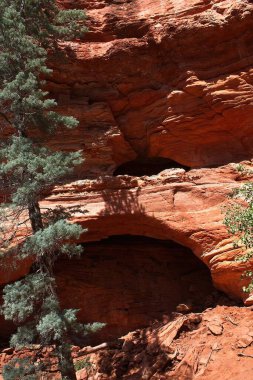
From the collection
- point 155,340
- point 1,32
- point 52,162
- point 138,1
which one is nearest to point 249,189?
point 52,162

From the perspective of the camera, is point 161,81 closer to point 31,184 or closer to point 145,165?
point 145,165

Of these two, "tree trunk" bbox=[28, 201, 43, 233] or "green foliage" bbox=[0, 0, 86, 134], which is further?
"green foliage" bbox=[0, 0, 86, 134]

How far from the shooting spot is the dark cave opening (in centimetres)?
1661

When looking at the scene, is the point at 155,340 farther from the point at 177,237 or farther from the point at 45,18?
the point at 45,18

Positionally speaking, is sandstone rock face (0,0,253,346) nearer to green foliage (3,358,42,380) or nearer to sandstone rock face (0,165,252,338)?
sandstone rock face (0,165,252,338)

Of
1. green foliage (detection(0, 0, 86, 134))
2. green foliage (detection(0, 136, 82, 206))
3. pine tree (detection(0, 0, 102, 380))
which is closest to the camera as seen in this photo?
pine tree (detection(0, 0, 102, 380))

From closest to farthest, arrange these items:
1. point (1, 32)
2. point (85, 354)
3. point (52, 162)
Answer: point (52, 162)
point (1, 32)
point (85, 354)

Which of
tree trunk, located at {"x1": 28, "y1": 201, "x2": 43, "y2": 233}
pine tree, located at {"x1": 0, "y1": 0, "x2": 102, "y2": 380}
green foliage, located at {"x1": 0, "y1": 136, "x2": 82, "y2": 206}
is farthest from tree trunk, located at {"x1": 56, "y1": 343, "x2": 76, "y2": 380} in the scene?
green foliage, located at {"x1": 0, "y1": 136, "x2": 82, "y2": 206}

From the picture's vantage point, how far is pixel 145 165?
16.9 meters

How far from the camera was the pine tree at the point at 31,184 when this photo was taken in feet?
28.6

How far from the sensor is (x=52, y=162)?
9.12 m

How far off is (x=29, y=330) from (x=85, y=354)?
158 inches

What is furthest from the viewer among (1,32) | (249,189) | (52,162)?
(1,32)

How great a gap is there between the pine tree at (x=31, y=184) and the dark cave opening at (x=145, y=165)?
21.5 ft
